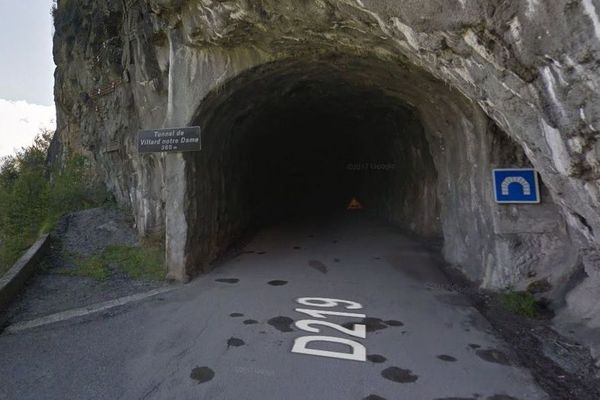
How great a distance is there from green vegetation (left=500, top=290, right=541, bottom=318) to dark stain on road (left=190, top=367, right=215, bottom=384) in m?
4.10

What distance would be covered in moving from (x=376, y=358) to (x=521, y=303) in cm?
254

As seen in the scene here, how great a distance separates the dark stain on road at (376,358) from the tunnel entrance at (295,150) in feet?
14.4

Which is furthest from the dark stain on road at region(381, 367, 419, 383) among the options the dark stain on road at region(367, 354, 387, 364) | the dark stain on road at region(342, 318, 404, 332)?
the dark stain on road at region(342, 318, 404, 332)

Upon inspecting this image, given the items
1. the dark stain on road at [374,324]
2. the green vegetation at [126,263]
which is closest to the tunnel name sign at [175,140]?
the green vegetation at [126,263]

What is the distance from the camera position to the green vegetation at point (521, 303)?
5453 millimetres

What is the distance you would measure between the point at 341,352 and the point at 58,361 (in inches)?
123

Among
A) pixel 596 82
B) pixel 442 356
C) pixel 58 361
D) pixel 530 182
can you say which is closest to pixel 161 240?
pixel 58 361

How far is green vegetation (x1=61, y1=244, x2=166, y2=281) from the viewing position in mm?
7957

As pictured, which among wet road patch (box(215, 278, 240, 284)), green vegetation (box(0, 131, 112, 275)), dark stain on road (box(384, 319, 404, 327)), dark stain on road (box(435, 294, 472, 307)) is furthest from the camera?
green vegetation (box(0, 131, 112, 275))

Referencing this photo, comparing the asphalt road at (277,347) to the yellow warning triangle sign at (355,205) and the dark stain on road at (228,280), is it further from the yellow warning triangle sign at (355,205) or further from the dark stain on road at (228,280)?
the yellow warning triangle sign at (355,205)

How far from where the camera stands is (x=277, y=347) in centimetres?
466

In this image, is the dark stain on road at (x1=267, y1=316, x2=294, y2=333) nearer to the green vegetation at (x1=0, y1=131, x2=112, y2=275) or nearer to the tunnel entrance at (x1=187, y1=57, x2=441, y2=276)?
the tunnel entrance at (x1=187, y1=57, x2=441, y2=276)

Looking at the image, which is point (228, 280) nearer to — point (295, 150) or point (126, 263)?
point (126, 263)

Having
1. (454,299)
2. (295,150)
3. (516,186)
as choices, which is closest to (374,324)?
(454,299)
